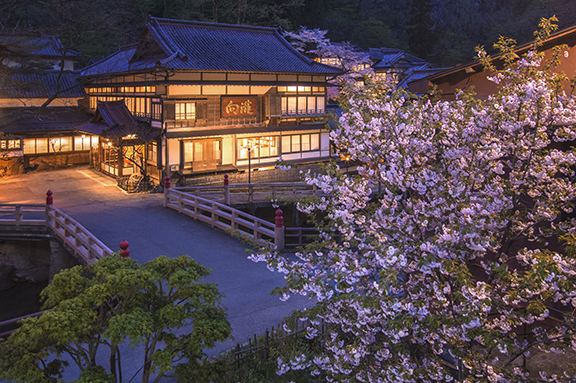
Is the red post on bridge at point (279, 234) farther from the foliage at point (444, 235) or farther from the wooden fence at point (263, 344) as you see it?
the foliage at point (444, 235)

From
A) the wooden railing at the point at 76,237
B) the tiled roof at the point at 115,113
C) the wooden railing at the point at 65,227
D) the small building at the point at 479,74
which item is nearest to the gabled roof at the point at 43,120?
the tiled roof at the point at 115,113

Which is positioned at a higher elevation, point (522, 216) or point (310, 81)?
point (310, 81)

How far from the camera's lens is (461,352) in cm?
494

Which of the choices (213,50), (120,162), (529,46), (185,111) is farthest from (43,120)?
(529,46)

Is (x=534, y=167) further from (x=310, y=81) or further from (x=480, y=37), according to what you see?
(x=480, y=37)

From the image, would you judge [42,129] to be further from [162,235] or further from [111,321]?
[111,321]

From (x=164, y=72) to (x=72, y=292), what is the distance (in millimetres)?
19170

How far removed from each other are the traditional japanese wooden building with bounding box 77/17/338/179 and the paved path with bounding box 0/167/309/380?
3698 millimetres

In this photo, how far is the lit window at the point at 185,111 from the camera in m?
23.6

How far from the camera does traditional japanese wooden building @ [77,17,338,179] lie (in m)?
23.6

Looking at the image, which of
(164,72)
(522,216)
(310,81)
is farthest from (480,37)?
(522,216)

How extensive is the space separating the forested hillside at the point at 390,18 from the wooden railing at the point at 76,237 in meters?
24.8

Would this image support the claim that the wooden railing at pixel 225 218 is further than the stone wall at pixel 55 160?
No

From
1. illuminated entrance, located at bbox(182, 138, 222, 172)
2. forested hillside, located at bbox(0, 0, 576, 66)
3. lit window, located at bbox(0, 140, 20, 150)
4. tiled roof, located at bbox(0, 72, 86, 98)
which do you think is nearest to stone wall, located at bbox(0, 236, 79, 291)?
illuminated entrance, located at bbox(182, 138, 222, 172)
